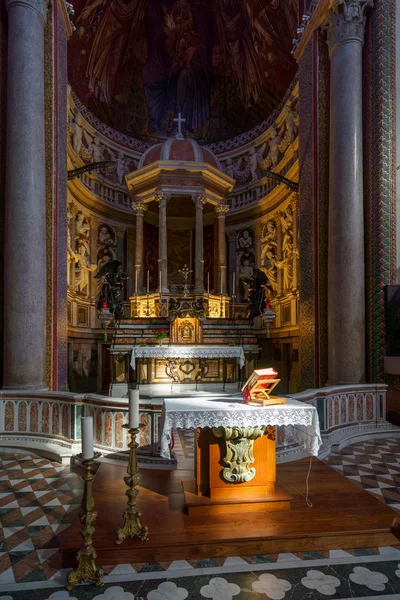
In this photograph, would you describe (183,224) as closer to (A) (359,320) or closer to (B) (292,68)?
(B) (292,68)

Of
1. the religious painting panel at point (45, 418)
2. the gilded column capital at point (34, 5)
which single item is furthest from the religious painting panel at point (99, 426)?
the gilded column capital at point (34, 5)

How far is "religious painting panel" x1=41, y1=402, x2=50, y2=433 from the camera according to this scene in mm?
6312

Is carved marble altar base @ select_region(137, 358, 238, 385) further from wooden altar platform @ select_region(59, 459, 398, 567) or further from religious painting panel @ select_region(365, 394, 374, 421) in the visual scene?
wooden altar platform @ select_region(59, 459, 398, 567)

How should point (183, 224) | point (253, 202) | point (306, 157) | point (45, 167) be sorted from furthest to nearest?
point (183, 224) < point (253, 202) < point (306, 157) < point (45, 167)

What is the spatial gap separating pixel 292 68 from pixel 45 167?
28.5 ft

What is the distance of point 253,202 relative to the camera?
48.9 ft

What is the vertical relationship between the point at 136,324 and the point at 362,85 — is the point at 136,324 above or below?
below

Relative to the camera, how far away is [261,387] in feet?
13.4

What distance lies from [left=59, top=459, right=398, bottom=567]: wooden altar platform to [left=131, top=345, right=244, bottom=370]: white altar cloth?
527 cm

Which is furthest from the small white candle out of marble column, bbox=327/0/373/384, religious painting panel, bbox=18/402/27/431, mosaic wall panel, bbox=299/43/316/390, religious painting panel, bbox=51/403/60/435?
mosaic wall panel, bbox=299/43/316/390

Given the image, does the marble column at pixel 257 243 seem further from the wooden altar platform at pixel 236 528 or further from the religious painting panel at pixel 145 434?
the wooden altar platform at pixel 236 528

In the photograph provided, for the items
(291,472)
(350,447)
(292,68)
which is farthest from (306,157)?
(291,472)

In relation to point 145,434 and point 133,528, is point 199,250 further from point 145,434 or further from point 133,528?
point 133,528

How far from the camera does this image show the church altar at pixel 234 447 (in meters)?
3.73
